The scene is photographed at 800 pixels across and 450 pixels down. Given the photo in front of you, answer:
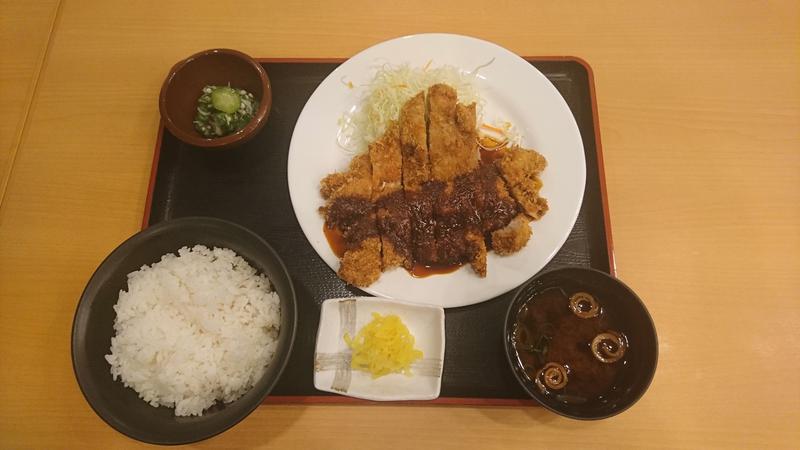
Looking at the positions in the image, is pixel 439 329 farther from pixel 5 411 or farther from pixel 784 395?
pixel 5 411

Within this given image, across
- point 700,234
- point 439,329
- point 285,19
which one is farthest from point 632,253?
point 285,19

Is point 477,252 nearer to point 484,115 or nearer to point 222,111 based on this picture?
point 484,115

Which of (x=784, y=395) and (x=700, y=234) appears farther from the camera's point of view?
(x=700, y=234)

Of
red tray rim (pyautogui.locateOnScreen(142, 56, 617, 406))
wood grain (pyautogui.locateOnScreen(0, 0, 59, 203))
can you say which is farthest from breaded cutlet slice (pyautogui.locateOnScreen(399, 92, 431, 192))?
wood grain (pyautogui.locateOnScreen(0, 0, 59, 203))

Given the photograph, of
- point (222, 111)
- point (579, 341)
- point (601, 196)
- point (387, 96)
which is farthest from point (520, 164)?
point (222, 111)

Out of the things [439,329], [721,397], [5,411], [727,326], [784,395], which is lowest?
[5,411]

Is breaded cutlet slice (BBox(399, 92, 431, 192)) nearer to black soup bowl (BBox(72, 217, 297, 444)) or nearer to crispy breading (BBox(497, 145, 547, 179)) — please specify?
crispy breading (BBox(497, 145, 547, 179))

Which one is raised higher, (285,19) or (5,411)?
(285,19)
